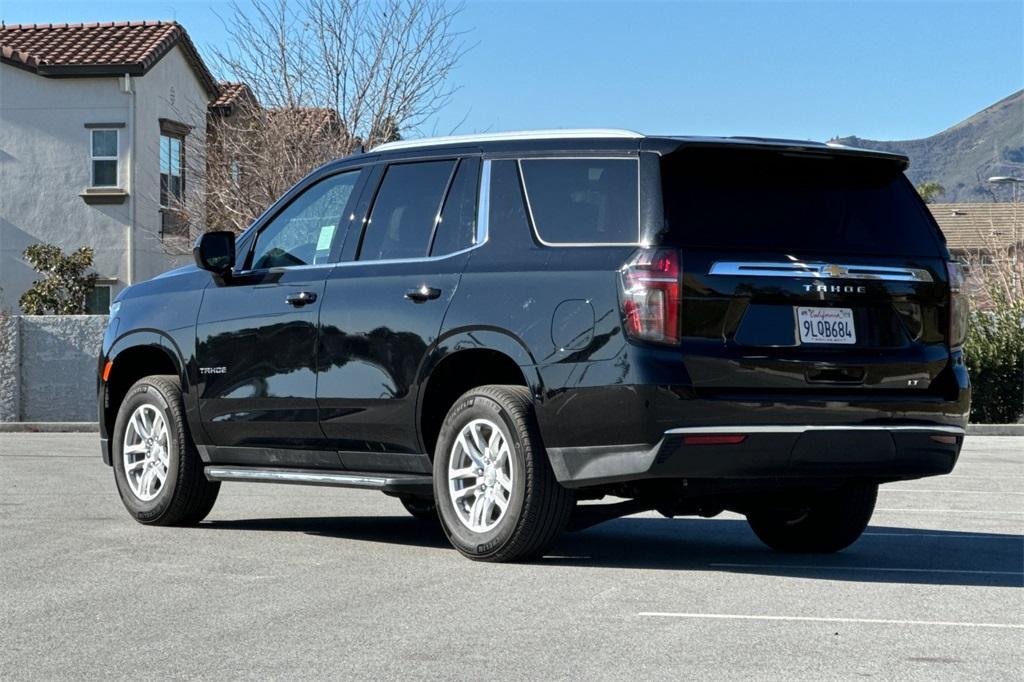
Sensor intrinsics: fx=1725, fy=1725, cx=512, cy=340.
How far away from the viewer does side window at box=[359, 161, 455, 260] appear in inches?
361

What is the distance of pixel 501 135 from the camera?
9.02 metres

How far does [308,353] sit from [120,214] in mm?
27919

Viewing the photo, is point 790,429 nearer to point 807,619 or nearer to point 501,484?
point 807,619

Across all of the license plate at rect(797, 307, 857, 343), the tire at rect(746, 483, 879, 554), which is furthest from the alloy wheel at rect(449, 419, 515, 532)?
the tire at rect(746, 483, 879, 554)

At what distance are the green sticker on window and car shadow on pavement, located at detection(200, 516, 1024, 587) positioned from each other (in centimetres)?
167

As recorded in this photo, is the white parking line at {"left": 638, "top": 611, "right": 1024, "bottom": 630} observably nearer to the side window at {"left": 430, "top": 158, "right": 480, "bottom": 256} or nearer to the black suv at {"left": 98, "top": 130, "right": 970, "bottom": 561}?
the black suv at {"left": 98, "top": 130, "right": 970, "bottom": 561}

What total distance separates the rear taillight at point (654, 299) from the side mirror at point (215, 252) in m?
3.16

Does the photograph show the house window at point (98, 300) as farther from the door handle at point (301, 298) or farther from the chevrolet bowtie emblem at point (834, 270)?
the chevrolet bowtie emblem at point (834, 270)

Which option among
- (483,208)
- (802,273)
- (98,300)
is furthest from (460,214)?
(98,300)

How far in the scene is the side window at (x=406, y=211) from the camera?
916 centimetres

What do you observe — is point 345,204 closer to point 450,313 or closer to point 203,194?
point 450,313

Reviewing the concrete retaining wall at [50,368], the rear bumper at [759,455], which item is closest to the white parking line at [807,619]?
the rear bumper at [759,455]

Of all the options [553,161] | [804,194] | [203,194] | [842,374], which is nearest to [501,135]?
[553,161]

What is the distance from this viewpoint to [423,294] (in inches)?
348
